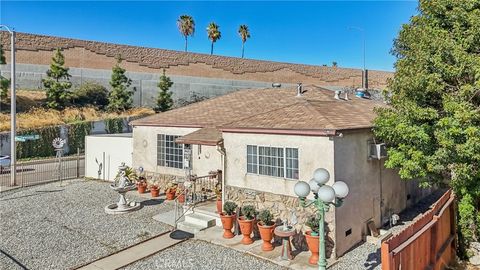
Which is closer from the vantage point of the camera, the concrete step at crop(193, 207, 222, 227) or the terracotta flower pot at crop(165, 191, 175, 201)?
the concrete step at crop(193, 207, 222, 227)

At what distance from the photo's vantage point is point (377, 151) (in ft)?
32.9

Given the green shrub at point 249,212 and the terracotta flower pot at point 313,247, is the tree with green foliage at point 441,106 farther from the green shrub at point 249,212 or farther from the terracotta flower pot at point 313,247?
the green shrub at point 249,212

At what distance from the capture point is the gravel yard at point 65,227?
28.5ft

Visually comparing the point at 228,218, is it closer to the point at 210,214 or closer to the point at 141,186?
the point at 210,214

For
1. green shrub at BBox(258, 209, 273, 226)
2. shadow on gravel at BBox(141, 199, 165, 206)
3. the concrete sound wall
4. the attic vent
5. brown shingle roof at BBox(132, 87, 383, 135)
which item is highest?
the concrete sound wall

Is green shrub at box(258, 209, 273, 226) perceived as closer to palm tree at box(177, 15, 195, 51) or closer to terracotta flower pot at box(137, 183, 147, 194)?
terracotta flower pot at box(137, 183, 147, 194)

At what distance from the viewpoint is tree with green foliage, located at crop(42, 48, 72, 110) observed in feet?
95.9

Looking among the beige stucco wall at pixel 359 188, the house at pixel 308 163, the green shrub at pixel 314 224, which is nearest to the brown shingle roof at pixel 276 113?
the house at pixel 308 163

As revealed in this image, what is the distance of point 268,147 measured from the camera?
32.0 feet

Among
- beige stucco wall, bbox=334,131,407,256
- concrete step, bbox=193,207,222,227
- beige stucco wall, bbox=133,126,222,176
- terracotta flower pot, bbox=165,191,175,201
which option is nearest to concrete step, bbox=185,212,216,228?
concrete step, bbox=193,207,222,227

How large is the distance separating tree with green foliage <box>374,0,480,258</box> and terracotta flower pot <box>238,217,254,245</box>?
450 centimetres

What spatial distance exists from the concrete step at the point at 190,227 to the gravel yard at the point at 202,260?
116 cm

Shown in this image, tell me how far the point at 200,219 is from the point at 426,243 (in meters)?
6.89

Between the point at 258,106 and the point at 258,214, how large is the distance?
7611mm
